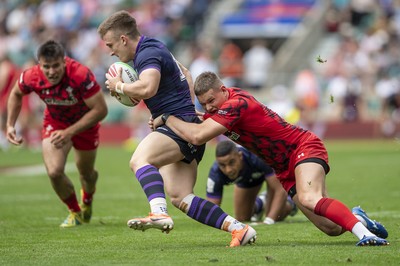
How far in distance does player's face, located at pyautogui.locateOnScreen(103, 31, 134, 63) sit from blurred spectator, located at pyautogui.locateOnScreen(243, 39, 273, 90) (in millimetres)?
20924

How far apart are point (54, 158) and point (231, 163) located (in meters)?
2.05

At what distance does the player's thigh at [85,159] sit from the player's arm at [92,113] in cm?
56

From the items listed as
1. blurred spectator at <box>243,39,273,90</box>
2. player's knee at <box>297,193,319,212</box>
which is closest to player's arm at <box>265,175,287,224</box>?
player's knee at <box>297,193,319,212</box>

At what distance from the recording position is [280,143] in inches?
338

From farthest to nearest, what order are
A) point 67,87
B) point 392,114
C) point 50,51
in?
point 392,114 < point 67,87 < point 50,51

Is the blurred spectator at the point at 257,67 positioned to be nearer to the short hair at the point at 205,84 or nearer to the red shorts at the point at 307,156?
the red shorts at the point at 307,156

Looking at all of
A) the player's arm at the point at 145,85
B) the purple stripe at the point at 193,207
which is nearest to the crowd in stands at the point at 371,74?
the purple stripe at the point at 193,207

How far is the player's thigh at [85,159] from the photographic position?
11.2 metres

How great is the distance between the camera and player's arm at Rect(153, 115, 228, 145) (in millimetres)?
8250

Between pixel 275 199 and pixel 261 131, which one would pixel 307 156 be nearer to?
pixel 261 131

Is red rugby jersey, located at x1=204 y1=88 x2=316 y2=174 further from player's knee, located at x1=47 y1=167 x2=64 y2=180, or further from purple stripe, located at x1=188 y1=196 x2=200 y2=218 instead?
player's knee, located at x1=47 y1=167 x2=64 y2=180

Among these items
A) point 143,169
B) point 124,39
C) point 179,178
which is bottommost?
point 179,178

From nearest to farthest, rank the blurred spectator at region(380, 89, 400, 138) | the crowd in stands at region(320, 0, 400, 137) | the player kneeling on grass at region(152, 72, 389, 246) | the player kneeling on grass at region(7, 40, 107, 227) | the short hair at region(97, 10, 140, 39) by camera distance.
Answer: the player kneeling on grass at region(152, 72, 389, 246), the short hair at region(97, 10, 140, 39), the player kneeling on grass at region(7, 40, 107, 227), the blurred spectator at region(380, 89, 400, 138), the crowd in stands at region(320, 0, 400, 137)

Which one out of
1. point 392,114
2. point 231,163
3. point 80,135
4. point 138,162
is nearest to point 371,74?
point 392,114
